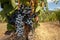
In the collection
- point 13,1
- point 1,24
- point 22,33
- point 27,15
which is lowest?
point 1,24

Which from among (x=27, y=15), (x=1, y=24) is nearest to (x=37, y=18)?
(x=27, y=15)

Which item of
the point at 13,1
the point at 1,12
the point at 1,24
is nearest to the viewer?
the point at 13,1

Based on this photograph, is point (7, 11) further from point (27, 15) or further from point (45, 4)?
point (45, 4)

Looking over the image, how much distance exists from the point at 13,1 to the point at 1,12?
383 mm

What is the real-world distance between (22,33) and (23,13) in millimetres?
359

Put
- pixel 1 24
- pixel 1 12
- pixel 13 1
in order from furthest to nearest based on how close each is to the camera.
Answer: pixel 1 24
pixel 1 12
pixel 13 1

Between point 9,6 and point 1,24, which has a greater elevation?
point 9,6

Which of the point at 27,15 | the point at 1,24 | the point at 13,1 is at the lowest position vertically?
the point at 1,24

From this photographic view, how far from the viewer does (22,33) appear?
398 cm

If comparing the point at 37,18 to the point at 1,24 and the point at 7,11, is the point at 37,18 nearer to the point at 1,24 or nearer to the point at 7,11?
the point at 7,11

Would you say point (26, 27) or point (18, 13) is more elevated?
point (18, 13)

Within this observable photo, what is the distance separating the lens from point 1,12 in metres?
3.97

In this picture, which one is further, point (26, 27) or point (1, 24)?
point (1, 24)

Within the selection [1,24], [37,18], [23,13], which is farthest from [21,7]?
[1,24]
